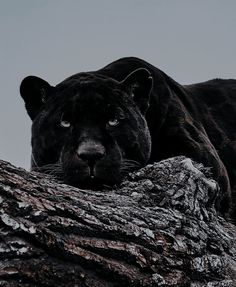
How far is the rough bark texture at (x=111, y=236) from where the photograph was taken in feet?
15.5

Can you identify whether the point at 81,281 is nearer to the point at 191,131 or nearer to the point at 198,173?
the point at 198,173

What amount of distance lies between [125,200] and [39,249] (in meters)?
1.41

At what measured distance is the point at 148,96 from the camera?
8820 mm

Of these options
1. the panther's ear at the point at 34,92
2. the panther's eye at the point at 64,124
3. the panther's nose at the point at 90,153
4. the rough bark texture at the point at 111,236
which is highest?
the panther's ear at the point at 34,92

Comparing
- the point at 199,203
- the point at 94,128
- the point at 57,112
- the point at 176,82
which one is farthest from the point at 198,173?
the point at 176,82

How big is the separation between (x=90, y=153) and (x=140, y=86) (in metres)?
1.94

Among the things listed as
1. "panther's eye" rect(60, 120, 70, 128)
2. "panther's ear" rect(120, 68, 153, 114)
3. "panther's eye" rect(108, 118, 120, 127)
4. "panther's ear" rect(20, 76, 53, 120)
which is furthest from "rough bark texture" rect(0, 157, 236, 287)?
"panther's ear" rect(20, 76, 53, 120)

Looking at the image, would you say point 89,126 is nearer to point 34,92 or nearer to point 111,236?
point 34,92

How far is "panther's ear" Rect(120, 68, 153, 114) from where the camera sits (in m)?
8.62

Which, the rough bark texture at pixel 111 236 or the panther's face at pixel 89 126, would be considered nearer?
the rough bark texture at pixel 111 236

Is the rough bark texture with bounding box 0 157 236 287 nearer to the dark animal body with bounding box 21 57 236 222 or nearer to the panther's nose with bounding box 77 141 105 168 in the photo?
the panther's nose with bounding box 77 141 105 168

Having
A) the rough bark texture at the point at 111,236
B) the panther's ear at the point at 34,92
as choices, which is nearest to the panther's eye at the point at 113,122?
the panther's ear at the point at 34,92

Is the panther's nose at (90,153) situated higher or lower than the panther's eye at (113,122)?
lower

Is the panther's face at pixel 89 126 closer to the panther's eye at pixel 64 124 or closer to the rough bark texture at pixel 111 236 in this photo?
the panther's eye at pixel 64 124
